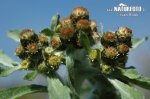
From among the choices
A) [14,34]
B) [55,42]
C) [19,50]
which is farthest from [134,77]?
[14,34]

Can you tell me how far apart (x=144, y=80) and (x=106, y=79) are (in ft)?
1.44

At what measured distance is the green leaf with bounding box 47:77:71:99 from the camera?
741cm

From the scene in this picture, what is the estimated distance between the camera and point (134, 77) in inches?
296

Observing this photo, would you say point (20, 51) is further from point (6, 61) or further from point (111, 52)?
point (111, 52)

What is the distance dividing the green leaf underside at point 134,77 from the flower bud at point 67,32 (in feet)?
2.39

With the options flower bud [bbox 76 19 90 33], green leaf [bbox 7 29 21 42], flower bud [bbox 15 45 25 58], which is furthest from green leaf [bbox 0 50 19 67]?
flower bud [bbox 76 19 90 33]

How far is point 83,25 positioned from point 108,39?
0.36 m

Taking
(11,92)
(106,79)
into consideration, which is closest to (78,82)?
(106,79)

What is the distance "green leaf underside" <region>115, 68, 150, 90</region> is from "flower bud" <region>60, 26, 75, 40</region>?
0.73 meters

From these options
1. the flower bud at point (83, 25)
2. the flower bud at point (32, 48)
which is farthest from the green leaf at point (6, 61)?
the flower bud at point (83, 25)

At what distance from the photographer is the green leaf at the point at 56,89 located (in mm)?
7414

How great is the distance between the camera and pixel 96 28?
24.6 feet

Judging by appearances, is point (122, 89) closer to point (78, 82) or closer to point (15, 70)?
point (78, 82)

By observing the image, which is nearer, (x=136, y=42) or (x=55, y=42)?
(x=55, y=42)
